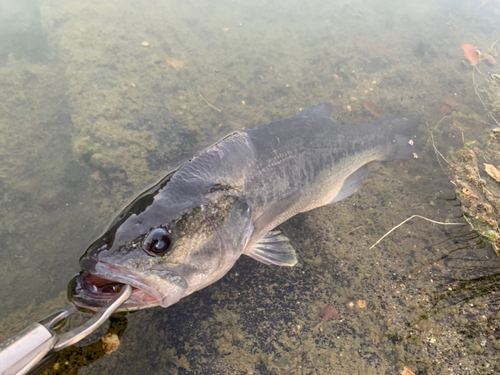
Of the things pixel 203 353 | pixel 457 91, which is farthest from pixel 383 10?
pixel 203 353

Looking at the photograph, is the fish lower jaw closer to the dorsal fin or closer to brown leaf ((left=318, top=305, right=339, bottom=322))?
brown leaf ((left=318, top=305, right=339, bottom=322))

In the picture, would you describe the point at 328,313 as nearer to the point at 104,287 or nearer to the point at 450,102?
the point at 104,287

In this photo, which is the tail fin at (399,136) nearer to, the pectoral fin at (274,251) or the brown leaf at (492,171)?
the brown leaf at (492,171)

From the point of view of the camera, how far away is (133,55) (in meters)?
5.37

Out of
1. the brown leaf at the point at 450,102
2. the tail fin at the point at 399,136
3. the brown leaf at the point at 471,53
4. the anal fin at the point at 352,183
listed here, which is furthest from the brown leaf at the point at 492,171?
the brown leaf at the point at 471,53

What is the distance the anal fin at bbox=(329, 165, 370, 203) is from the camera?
3720 mm

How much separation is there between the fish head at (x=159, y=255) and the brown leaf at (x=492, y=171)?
316cm

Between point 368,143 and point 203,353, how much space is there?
342 cm

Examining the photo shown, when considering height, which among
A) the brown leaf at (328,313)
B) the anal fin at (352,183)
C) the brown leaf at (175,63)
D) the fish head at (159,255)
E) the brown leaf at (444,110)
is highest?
the brown leaf at (175,63)

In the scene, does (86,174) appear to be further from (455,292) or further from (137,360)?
(455,292)

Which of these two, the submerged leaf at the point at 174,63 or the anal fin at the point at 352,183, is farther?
the submerged leaf at the point at 174,63

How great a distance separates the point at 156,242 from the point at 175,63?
15.3ft

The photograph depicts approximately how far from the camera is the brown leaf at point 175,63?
545cm

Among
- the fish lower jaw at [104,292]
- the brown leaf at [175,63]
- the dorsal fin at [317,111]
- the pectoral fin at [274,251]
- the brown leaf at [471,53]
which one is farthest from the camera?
the brown leaf at [471,53]
